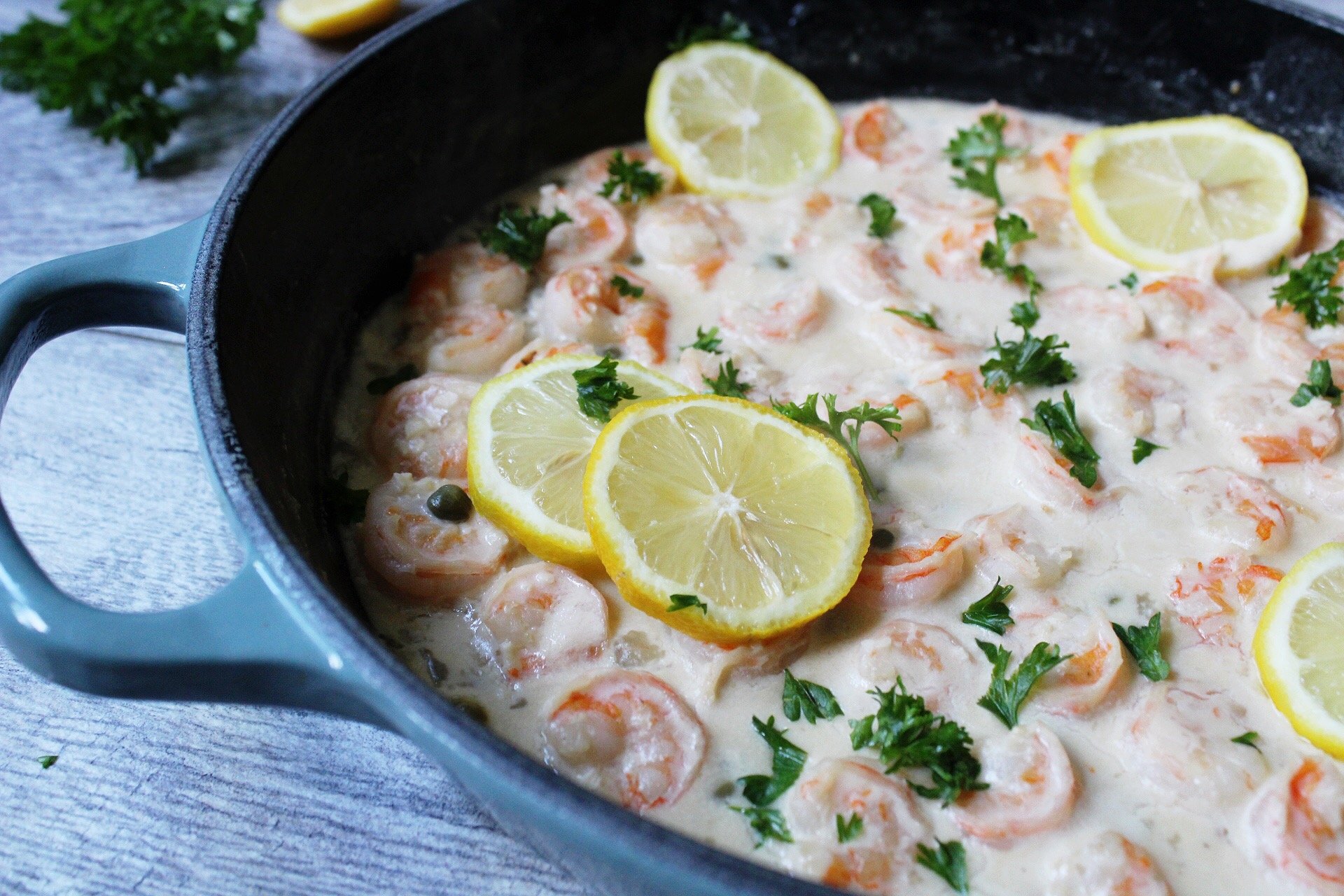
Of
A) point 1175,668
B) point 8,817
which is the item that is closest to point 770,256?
point 1175,668

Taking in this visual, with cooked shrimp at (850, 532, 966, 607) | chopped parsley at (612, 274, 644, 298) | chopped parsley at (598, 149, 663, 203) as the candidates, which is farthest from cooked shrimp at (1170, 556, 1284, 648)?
chopped parsley at (598, 149, 663, 203)

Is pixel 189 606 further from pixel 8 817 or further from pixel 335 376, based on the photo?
pixel 335 376

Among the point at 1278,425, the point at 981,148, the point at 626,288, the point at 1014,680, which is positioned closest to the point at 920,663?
the point at 1014,680

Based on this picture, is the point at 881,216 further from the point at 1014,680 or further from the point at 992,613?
the point at 1014,680

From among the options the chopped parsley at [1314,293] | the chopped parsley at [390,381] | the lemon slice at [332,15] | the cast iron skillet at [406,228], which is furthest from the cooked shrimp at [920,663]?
the lemon slice at [332,15]

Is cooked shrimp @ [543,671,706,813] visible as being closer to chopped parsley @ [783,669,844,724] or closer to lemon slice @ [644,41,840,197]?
chopped parsley @ [783,669,844,724]

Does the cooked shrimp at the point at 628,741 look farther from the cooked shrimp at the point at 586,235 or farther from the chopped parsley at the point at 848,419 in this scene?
the cooked shrimp at the point at 586,235
